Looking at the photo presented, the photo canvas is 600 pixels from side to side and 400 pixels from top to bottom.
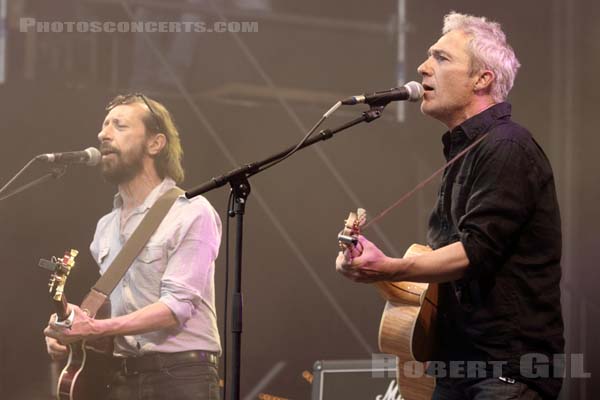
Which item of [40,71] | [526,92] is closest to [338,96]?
[526,92]

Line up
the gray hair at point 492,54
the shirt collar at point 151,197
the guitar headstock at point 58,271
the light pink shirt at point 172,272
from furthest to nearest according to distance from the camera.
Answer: the shirt collar at point 151,197
the light pink shirt at point 172,272
the guitar headstock at point 58,271
the gray hair at point 492,54

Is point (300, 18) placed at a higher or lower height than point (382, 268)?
higher

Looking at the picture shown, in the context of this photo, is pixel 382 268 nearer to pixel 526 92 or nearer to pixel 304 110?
pixel 304 110

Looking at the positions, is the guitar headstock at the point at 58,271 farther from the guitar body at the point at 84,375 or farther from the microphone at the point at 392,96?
the microphone at the point at 392,96

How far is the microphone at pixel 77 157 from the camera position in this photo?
4.56 metres

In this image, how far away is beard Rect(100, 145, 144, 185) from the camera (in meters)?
4.56

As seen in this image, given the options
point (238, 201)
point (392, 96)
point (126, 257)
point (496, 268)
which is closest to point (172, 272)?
point (126, 257)

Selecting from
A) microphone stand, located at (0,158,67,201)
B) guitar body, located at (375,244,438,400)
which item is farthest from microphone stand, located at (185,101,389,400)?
microphone stand, located at (0,158,67,201)

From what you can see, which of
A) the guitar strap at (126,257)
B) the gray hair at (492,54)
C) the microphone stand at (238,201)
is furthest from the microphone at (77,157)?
the gray hair at (492,54)

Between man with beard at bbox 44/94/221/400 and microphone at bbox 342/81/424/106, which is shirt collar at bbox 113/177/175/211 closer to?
man with beard at bbox 44/94/221/400

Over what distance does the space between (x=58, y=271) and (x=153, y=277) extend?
0.44m

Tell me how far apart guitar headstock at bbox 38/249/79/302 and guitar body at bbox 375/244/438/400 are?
65.0 inches

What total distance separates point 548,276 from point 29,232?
107 inches

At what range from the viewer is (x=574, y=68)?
534 cm
